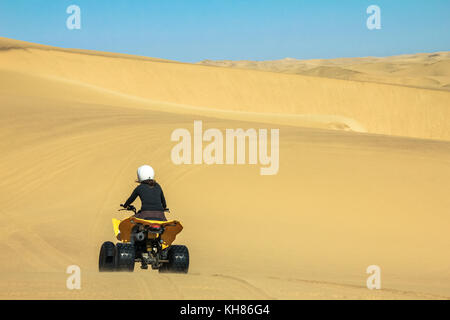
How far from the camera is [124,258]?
811 centimetres

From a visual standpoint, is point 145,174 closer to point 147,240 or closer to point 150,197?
point 150,197

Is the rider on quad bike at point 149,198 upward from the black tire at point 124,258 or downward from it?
upward

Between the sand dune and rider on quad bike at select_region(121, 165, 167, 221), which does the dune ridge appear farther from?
rider on quad bike at select_region(121, 165, 167, 221)

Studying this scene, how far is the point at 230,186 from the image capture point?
50.0 ft

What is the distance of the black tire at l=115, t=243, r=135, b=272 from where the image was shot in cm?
812

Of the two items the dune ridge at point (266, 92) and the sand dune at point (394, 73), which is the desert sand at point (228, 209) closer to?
the dune ridge at point (266, 92)

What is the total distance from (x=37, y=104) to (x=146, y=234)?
15799 mm

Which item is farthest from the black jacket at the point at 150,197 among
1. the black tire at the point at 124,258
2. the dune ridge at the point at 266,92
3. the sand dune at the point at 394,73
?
the sand dune at the point at 394,73

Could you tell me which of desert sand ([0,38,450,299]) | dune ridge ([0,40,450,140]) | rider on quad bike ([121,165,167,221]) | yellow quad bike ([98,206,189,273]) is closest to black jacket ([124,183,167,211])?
rider on quad bike ([121,165,167,221])

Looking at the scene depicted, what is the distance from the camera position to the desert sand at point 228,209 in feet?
25.2

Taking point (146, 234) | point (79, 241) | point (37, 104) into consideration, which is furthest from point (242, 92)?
point (146, 234)

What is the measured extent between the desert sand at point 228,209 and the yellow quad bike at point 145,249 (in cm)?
31
